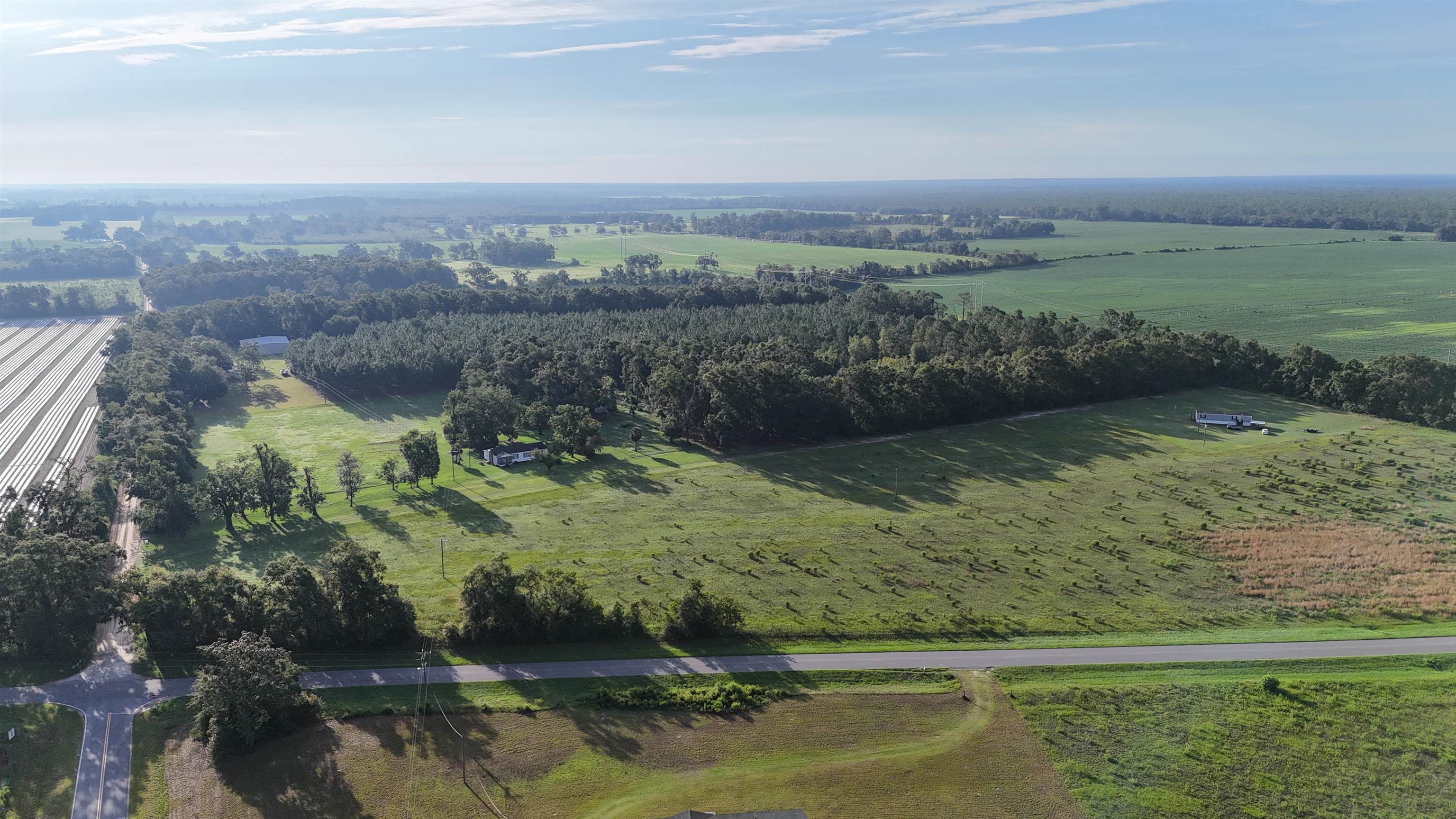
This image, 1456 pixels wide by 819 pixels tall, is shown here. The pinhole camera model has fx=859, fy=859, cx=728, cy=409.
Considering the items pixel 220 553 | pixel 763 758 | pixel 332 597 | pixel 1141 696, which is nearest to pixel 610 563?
pixel 332 597

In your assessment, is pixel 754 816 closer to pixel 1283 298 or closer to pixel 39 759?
pixel 39 759

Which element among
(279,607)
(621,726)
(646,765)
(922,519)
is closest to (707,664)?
(621,726)

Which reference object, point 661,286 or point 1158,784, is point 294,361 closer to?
point 661,286

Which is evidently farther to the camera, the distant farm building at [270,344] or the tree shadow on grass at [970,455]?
the distant farm building at [270,344]

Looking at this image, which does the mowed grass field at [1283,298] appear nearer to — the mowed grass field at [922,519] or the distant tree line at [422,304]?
the mowed grass field at [922,519]

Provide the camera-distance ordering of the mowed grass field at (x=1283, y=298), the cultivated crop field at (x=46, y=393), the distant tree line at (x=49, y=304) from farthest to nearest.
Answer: the distant tree line at (x=49, y=304) → the mowed grass field at (x=1283, y=298) → the cultivated crop field at (x=46, y=393)

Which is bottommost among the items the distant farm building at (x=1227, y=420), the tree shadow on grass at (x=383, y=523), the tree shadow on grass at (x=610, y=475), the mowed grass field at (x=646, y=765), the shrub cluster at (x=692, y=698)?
the mowed grass field at (x=646, y=765)

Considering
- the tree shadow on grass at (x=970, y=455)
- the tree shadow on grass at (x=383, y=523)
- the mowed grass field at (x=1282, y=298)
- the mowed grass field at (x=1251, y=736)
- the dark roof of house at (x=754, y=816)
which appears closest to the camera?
the dark roof of house at (x=754, y=816)

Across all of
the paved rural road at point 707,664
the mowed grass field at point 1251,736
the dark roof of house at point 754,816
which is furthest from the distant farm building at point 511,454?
the dark roof of house at point 754,816
